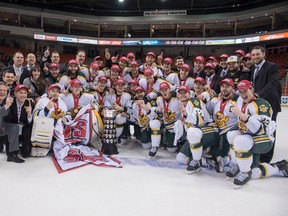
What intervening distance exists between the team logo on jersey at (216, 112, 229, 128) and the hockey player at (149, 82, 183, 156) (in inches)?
26.3

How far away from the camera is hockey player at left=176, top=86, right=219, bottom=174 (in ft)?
10.4

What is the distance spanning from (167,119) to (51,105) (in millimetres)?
1867

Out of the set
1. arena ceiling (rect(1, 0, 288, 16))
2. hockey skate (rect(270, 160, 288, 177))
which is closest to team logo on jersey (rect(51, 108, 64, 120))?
hockey skate (rect(270, 160, 288, 177))

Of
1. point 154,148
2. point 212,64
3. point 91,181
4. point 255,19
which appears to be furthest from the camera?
point 255,19

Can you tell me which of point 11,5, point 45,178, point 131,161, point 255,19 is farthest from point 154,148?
point 11,5

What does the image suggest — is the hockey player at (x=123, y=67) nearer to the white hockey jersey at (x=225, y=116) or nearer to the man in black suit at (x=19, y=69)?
the man in black suit at (x=19, y=69)

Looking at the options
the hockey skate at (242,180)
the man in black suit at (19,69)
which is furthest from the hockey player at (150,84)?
the man in black suit at (19,69)

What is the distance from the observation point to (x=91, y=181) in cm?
275

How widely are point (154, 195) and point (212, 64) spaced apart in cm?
267

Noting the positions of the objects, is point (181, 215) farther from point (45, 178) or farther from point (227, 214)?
point (45, 178)

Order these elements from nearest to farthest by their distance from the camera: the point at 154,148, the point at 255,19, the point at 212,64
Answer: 1. the point at 154,148
2. the point at 212,64
3. the point at 255,19

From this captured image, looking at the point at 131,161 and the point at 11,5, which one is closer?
the point at 131,161

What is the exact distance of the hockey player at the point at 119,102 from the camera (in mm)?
4250

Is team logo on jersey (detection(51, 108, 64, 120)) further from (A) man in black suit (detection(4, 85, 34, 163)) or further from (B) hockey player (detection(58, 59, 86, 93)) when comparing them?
(B) hockey player (detection(58, 59, 86, 93))
